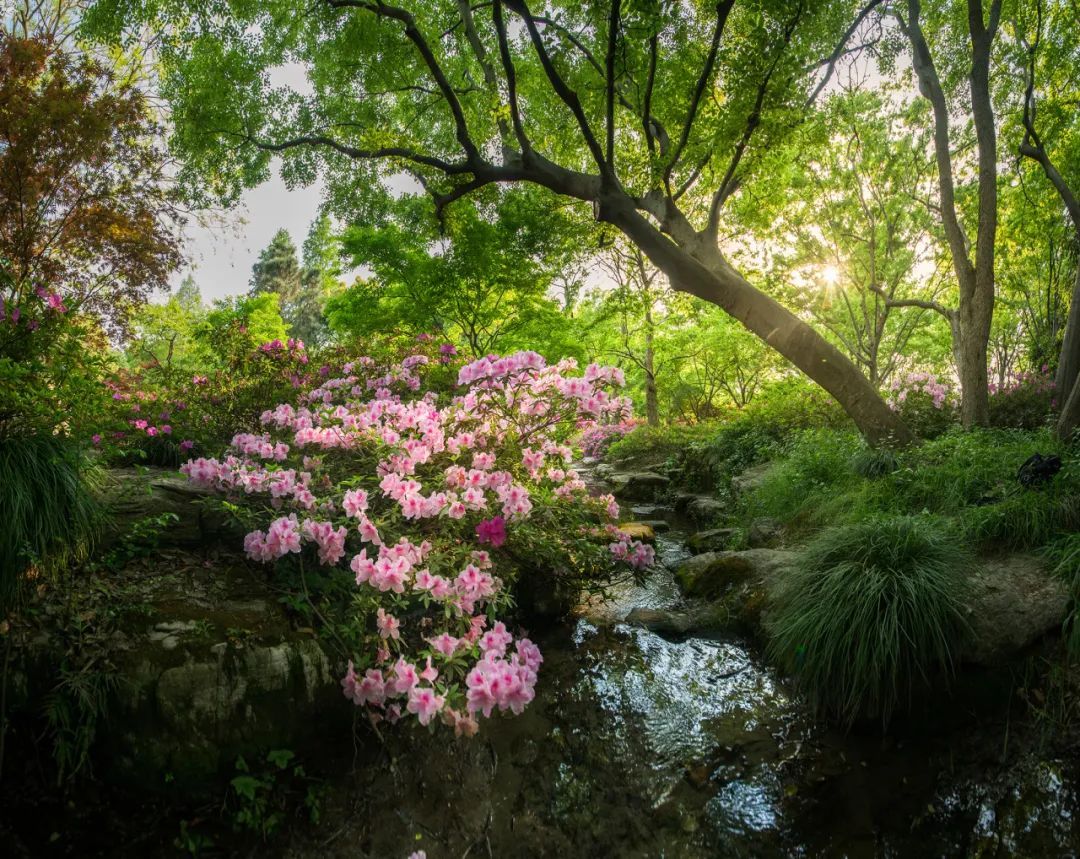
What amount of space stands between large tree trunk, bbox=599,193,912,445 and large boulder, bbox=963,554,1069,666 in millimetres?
3071

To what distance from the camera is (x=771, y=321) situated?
570 centimetres

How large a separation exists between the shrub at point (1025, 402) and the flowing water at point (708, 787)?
6.85 m

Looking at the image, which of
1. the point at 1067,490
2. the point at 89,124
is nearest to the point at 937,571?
the point at 1067,490

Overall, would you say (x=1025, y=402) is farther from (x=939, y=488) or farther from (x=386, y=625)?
(x=386, y=625)

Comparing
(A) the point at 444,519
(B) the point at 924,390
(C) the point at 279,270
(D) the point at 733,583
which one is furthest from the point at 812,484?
(C) the point at 279,270

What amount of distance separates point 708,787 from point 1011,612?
1.76 m

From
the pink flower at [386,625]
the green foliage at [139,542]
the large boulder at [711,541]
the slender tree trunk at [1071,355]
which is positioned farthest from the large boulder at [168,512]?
the slender tree trunk at [1071,355]

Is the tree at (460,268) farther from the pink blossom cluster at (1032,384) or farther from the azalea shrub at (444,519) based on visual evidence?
the pink blossom cluster at (1032,384)

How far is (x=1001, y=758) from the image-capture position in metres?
2.19

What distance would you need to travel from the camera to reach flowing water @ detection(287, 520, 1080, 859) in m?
1.97

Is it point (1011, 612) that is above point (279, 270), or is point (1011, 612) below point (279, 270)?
below

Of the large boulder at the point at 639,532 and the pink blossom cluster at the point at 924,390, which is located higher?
the pink blossom cluster at the point at 924,390

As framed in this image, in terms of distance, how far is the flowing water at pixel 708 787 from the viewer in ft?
6.46

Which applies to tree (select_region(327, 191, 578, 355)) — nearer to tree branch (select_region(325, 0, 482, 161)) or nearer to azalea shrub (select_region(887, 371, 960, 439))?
tree branch (select_region(325, 0, 482, 161))
